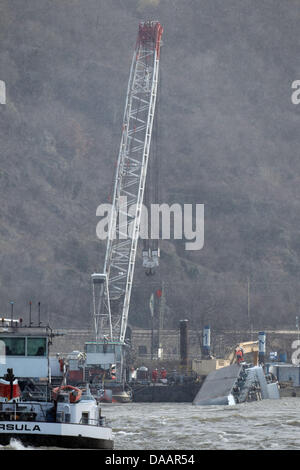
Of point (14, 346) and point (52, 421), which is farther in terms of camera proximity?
point (14, 346)

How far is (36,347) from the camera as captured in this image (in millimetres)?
50156

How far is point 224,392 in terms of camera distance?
92500mm

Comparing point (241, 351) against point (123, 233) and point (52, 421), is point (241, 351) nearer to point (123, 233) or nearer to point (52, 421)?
point (123, 233)

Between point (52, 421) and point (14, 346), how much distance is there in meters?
5.54

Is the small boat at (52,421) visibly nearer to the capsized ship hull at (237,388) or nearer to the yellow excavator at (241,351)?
the capsized ship hull at (237,388)

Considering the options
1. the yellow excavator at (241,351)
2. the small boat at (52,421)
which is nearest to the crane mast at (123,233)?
the yellow excavator at (241,351)

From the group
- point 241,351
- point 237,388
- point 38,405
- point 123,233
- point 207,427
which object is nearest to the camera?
point 38,405

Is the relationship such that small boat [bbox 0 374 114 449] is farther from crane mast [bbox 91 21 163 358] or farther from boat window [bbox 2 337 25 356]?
crane mast [bbox 91 21 163 358]

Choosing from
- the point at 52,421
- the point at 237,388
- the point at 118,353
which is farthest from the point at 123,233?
Result: the point at 52,421

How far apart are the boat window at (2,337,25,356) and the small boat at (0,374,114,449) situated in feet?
8.49
